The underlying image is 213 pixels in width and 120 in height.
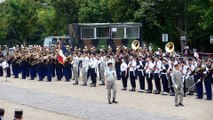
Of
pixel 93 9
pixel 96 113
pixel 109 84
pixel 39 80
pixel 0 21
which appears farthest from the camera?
pixel 0 21

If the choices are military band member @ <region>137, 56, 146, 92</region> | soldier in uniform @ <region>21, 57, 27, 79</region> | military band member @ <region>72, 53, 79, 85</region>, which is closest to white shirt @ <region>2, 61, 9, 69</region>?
soldier in uniform @ <region>21, 57, 27, 79</region>

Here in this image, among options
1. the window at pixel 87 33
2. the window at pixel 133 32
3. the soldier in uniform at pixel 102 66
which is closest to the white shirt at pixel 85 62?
the soldier in uniform at pixel 102 66

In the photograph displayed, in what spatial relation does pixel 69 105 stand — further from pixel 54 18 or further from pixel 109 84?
pixel 54 18

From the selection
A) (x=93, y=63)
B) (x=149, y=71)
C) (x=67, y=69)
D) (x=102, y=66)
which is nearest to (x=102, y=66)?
(x=102, y=66)

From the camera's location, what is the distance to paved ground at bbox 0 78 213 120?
19.5 meters

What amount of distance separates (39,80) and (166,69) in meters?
10.1

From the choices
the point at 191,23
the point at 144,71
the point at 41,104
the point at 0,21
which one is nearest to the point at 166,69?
the point at 144,71

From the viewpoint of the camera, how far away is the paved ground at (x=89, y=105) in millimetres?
19516

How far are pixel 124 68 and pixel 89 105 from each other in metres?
5.89

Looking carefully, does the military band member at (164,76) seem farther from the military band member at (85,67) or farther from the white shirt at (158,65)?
the military band member at (85,67)

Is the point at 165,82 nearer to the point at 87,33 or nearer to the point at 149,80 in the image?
the point at 149,80

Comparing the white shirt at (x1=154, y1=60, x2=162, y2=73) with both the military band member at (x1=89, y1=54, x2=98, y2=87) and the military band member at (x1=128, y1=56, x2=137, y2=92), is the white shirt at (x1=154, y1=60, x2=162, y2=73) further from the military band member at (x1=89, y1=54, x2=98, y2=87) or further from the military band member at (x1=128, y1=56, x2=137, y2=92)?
the military band member at (x1=89, y1=54, x2=98, y2=87)

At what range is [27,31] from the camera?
71250 mm

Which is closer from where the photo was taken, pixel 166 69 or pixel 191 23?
pixel 166 69
